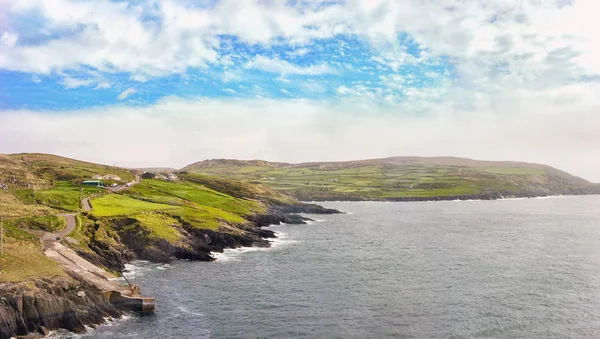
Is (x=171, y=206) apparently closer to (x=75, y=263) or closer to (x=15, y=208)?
(x=15, y=208)

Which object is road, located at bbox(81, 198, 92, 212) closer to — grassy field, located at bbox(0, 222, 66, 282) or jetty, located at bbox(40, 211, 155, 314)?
jetty, located at bbox(40, 211, 155, 314)

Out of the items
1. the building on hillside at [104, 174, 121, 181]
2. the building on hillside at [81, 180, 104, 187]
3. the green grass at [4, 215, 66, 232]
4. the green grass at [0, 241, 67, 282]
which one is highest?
the building on hillside at [104, 174, 121, 181]

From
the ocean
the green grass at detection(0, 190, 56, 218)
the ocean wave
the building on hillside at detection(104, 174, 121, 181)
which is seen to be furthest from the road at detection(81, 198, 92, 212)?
the building on hillside at detection(104, 174, 121, 181)

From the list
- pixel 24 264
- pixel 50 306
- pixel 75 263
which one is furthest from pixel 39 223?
pixel 50 306

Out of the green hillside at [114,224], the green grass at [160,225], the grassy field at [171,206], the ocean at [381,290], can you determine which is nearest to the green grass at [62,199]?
the green hillside at [114,224]

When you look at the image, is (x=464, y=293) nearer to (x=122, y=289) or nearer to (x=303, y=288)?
(x=303, y=288)
